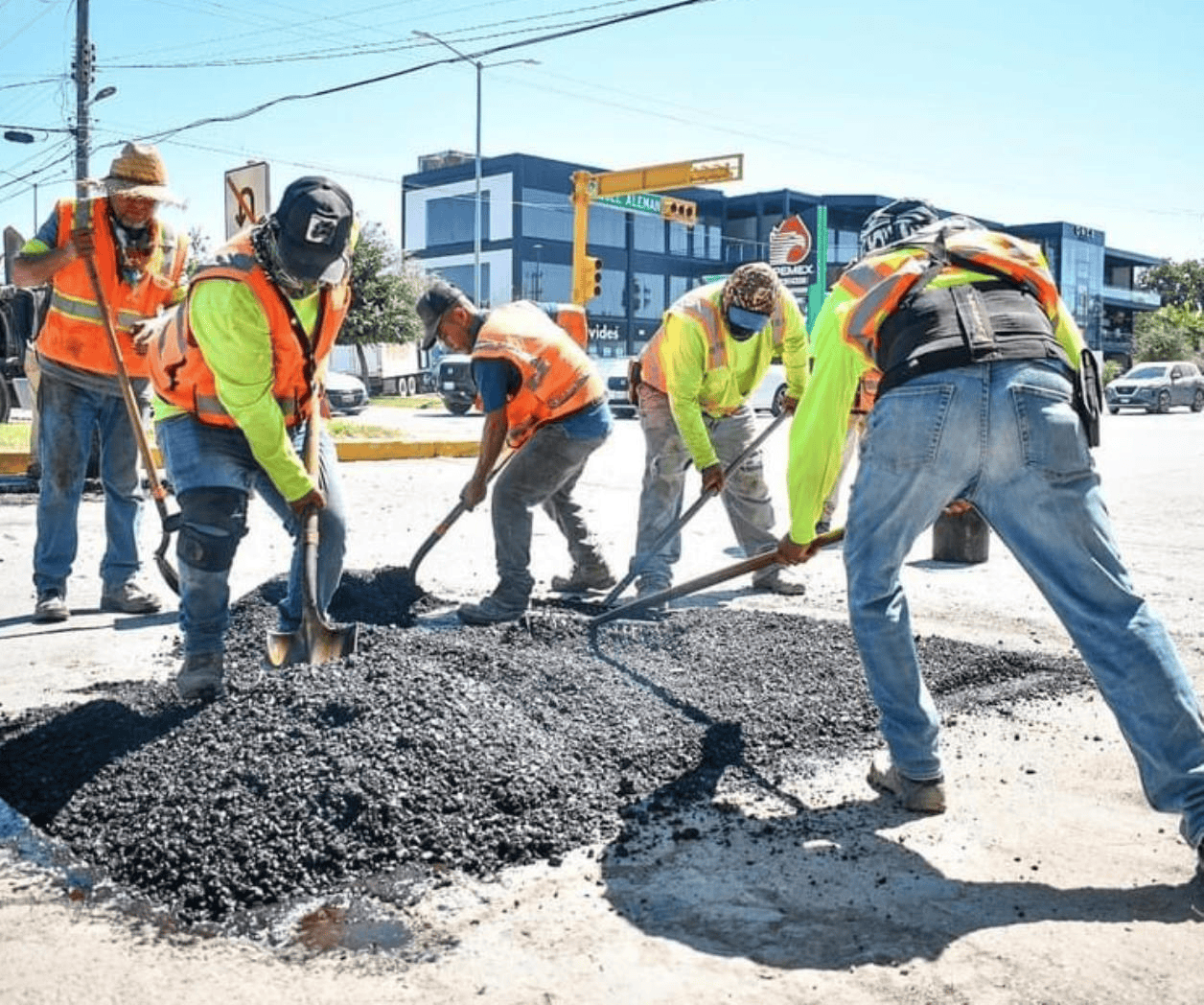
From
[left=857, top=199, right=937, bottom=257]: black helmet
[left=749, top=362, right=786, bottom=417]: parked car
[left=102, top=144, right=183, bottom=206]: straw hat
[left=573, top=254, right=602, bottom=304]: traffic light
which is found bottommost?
[left=749, top=362, right=786, bottom=417]: parked car

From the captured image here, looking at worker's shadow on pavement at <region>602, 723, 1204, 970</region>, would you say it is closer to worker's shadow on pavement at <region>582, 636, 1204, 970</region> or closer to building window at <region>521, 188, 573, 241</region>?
worker's shadow on pavement at <region>582, 636, 1204, 970</region>

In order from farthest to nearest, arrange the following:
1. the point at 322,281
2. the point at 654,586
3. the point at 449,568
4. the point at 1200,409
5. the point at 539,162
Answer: the point at 539,162, the point at 1200,409, the point at 449,568, the point at 654,586, the point at 322,281

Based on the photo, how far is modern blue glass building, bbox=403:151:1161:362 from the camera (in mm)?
54688

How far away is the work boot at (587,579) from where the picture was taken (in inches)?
259

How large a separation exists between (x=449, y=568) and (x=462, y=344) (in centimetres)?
183

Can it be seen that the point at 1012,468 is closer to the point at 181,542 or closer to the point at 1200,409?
the point at 181,542

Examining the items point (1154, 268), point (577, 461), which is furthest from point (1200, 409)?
point (1154, 268)

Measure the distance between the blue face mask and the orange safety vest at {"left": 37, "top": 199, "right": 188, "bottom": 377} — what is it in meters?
2.76

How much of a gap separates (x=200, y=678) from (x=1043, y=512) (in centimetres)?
276

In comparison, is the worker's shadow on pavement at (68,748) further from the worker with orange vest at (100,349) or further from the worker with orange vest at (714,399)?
the worker with orange vest at (714,399)

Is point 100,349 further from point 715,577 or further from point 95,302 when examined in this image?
point 715,577

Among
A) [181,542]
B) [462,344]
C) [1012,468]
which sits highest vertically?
[462,344]

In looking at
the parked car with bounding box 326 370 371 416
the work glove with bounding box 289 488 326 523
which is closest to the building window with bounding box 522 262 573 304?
the parked car with bounding box 326 370 371 416

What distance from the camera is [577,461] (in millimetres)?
6121
